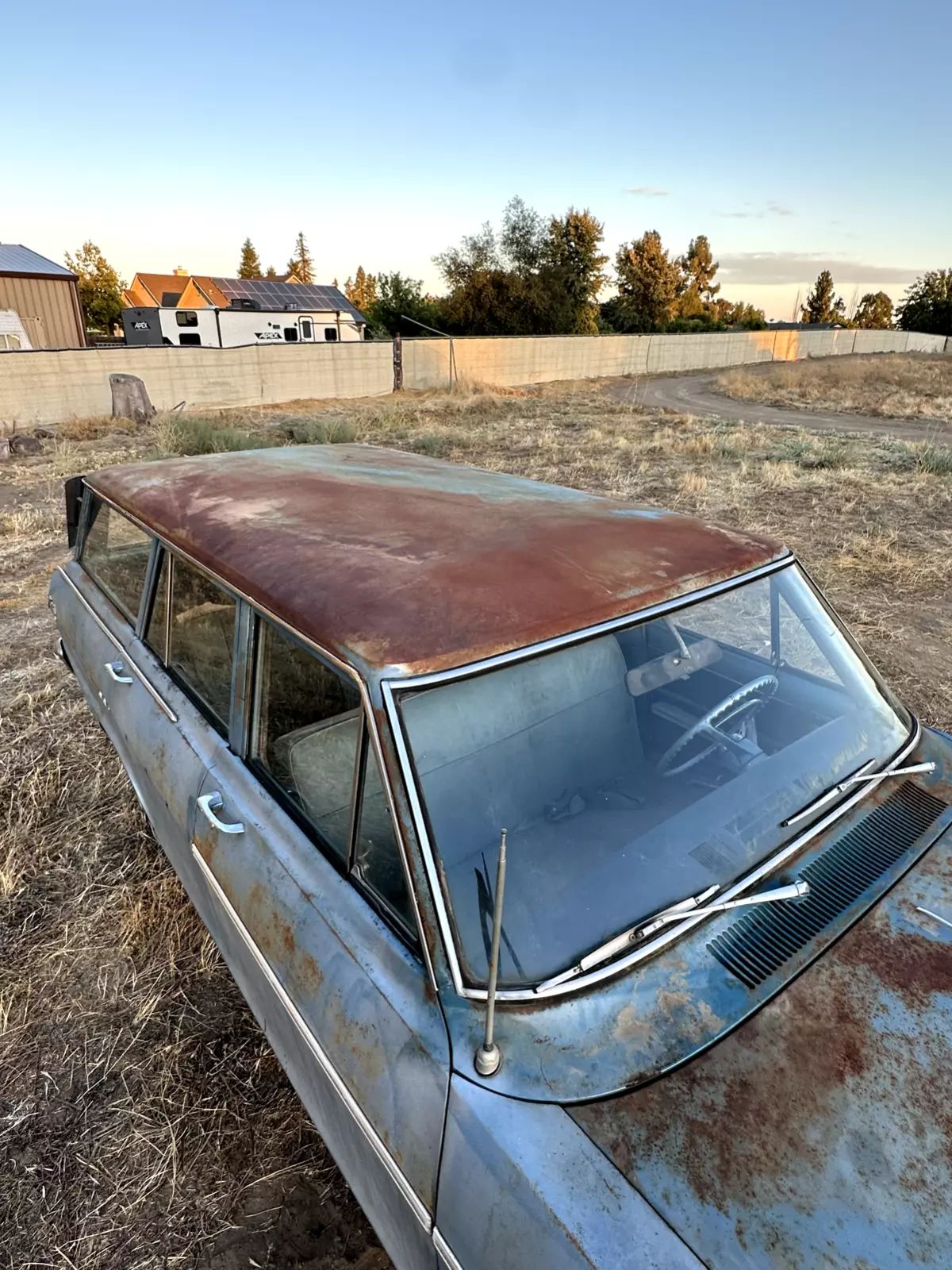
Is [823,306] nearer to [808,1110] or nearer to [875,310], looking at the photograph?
[875,310]

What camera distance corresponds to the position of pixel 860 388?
25.1 m

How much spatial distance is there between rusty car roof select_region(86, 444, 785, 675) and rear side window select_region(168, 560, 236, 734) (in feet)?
0.36

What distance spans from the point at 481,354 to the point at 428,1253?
26439 millimetres

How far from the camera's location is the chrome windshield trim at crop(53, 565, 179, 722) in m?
2.22

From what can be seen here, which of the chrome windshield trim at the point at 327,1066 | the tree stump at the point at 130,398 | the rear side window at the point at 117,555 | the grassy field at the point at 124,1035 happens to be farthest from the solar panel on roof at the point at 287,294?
the chrome windshield trim at the point at 327,1066

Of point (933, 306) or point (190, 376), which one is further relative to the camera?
point (933, 306)

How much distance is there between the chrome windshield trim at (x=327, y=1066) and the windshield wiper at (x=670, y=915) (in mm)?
383

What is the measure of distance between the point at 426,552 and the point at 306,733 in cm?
56

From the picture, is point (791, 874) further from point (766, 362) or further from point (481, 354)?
point (766, 362)

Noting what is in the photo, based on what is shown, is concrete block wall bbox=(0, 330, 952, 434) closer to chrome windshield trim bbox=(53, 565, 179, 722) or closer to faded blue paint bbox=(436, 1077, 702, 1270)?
chrome windshield trim bbox=(53, 565, 179, 722)

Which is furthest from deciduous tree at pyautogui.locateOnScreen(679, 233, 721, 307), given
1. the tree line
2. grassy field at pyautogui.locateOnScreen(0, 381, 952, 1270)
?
grassy field at pyautogui.locateOnScreen(0, 381, 952, 1270)

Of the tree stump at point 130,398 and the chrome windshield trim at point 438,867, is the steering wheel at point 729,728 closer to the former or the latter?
the chrome windshield trim at point 438,867

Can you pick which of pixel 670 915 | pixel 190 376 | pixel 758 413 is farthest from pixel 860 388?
pixel 670 915

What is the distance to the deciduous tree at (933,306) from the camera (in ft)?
186
